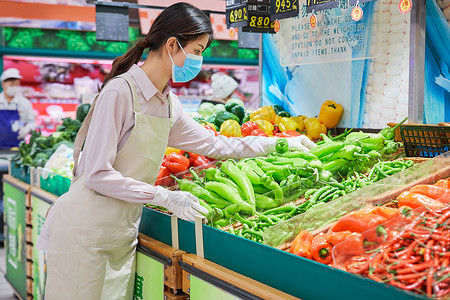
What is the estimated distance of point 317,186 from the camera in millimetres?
2725

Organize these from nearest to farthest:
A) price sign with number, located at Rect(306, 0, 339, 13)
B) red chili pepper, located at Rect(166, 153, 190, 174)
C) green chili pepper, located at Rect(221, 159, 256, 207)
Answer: green chili pepper, located at Rect(221, 159, 256, 207) < price sign with number, located at Rect(306, 0, 339, 13) < red chili pepper, located at Rect(166, 153, 190, 174)

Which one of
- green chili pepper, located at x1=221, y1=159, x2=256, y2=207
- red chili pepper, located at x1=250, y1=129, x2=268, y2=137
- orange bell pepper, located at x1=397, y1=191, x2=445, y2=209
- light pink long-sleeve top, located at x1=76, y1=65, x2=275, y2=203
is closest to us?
orange bell pepper, located at x1=397, y1=191, x2=445, y2=209

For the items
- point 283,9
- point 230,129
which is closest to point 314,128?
point 230,129

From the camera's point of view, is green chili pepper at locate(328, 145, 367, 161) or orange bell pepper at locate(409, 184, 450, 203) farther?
green chili pepper at locate(328, 145, 367, 161)

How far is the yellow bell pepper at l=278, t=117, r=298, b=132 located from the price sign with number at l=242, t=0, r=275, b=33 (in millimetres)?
Answer: 795

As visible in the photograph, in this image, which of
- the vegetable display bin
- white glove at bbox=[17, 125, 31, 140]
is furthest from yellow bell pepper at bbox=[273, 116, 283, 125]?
white glove at bbox=[17, 125, 31, 140]

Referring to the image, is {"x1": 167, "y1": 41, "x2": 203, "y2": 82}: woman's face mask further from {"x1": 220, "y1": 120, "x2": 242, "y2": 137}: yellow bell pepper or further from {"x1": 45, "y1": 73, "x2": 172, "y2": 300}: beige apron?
{"x1": 220, "y1": 120, "x2": 242, "y2": 137}: yellow bell pepper

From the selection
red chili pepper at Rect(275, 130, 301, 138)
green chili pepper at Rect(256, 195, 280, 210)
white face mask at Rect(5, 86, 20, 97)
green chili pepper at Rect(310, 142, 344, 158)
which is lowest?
green chili pepper at Rect(256, 195, 280, 210)

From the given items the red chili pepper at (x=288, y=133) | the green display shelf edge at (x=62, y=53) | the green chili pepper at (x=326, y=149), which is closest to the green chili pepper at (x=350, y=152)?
the green chili pepper at (x=326, y=149)

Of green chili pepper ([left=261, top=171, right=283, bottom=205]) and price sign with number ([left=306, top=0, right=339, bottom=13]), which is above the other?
price sign with number ([left=306, top=0, right=339, bottom=13])

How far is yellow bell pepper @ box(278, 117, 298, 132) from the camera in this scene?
13.3 feet

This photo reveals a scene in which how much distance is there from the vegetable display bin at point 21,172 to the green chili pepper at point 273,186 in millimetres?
3430

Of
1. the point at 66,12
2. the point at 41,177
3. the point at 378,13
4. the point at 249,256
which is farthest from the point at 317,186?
the point at 66,12

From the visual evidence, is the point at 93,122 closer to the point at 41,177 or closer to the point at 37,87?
the point at 41,177
